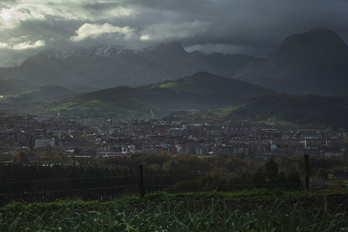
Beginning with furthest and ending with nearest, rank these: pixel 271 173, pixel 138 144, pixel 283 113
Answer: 1. pixel 283 113
2. pixel 138 144
3. pixel 271 173

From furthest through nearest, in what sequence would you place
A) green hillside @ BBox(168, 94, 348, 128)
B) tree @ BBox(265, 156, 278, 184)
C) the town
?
green hillside @ BBox(168, 94, 348, 128)
the town
tree @ BBox(265, 156, 278, 184)

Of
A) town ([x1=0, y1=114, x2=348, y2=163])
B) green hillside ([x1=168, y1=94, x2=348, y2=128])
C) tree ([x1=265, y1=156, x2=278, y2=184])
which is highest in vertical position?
green hillside ([x1=168, y1=94, x2=348, y2=128])

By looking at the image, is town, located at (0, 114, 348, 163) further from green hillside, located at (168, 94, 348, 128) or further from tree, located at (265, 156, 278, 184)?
tree, located at (265, 156, 278, 184)

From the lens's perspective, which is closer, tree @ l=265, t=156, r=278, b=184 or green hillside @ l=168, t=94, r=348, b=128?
tree @ l=265, t=156, r=278, b=184

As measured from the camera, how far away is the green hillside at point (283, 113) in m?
123

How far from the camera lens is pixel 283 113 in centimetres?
13812

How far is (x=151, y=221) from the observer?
3.77 metres

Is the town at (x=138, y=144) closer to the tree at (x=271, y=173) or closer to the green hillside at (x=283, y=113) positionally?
the green hillside at (x=283, y=113)

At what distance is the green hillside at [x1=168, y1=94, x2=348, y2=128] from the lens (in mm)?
123125

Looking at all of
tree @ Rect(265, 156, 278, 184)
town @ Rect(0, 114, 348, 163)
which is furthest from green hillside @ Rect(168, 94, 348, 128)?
tree @ Rect(265, 156, 278, 184)

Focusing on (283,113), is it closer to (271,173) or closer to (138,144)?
(138,144)

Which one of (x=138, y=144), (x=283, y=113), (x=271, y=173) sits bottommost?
(x=138, y=144)

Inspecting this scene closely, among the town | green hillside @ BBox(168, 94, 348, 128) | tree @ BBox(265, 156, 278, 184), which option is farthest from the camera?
green hillside @ BBox(168, 94, 348, 128)

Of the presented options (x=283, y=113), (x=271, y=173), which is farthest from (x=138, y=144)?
(x=283, y=113)
